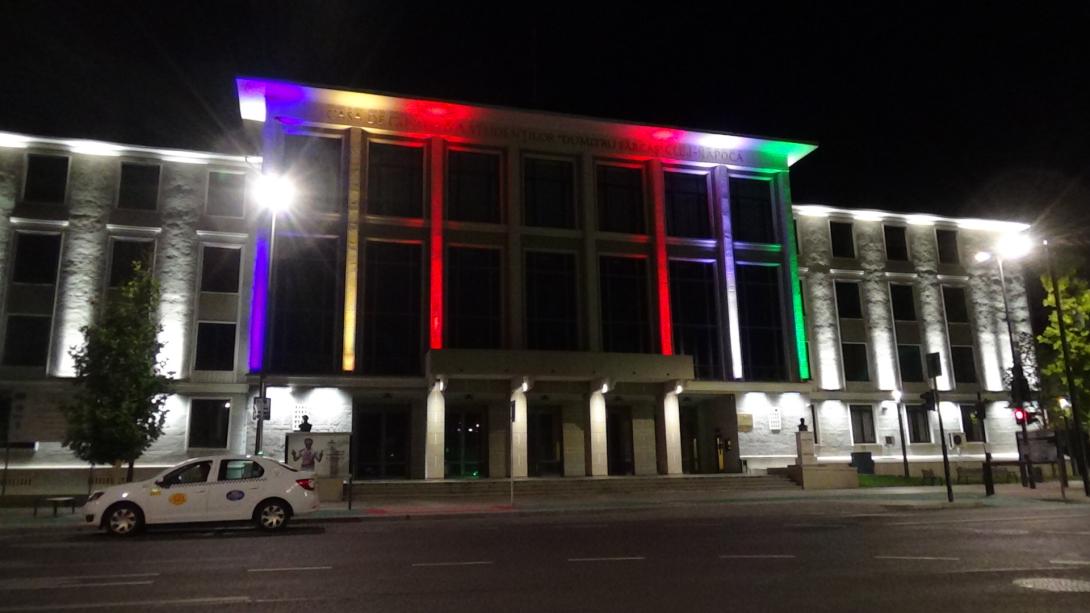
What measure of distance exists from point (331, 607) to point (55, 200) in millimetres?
30640

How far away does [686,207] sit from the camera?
38.0 meters

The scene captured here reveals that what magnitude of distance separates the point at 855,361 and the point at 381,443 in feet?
81.7

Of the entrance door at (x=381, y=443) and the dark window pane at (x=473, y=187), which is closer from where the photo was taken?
the entrance door at (x=381, y=443)

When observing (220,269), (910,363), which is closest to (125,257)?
(220,269)

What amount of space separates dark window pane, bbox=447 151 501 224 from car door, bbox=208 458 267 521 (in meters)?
20.2

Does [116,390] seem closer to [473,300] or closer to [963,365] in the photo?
[473,300]

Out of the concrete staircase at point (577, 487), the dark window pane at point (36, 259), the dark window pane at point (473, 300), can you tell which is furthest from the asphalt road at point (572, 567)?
the dark window pane at point (473, 300)

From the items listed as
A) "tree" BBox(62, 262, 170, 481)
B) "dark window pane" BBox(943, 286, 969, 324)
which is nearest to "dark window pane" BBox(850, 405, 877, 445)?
"dark window pane" BBox(943, 286, 969, 324)

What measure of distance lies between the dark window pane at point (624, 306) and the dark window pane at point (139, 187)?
2035 cm

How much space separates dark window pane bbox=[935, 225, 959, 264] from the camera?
4178 cm

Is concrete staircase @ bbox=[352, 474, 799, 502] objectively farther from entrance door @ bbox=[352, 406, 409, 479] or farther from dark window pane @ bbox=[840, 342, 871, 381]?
dark window pane @ bbox=[840, 342, 871, 381]

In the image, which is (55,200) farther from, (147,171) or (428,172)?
(428,172)

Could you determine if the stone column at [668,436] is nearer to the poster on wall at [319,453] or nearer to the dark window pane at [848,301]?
the dark window pane at [848,301]

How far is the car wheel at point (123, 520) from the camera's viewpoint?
1523 cm
